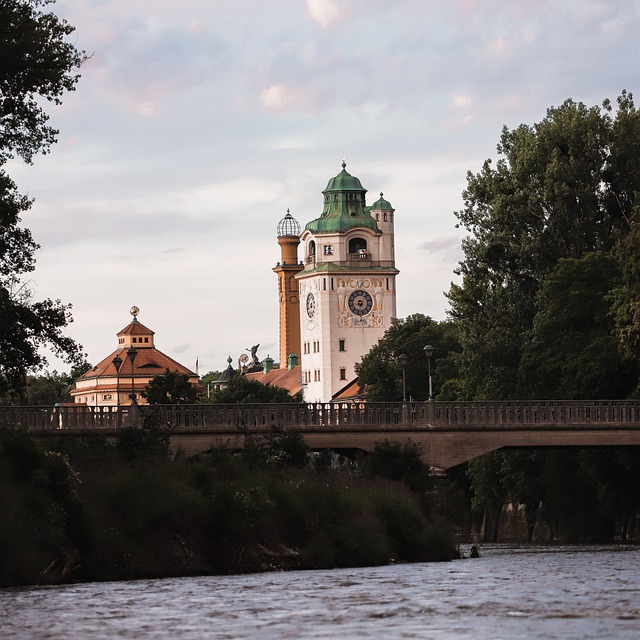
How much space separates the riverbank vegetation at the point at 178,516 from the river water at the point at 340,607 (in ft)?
4.25

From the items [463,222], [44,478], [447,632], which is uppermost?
[463,222]

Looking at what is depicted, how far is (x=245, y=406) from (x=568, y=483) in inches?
608

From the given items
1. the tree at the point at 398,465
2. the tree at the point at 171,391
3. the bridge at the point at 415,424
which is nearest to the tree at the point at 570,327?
the bridge at the point at 415,424

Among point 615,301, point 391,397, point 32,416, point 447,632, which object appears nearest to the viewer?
point 447,632

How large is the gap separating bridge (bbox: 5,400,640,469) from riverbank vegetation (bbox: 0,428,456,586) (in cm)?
975

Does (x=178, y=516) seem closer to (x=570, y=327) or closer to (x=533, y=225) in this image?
(x=570, y=327)

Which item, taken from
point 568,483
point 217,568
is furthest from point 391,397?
point 217,568

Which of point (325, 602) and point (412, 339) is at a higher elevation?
point (412, 339)

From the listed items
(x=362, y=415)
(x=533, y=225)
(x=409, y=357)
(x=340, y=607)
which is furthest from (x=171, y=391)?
(x=340, y=607)

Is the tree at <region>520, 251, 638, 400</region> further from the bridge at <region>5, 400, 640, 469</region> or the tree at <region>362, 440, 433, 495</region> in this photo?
the tree at <region>362, 440, 433, 495</region>

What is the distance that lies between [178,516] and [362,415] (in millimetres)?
25231

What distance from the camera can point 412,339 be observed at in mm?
156000

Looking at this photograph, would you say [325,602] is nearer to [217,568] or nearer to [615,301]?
[217,568]

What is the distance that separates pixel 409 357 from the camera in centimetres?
15488
